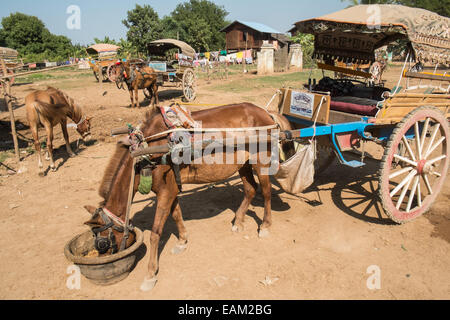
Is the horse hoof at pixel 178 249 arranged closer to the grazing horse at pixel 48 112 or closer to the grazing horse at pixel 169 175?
the grazing horse at pixel 169 175

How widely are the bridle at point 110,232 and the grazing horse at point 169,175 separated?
5 cm

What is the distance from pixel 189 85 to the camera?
15305 millimetres

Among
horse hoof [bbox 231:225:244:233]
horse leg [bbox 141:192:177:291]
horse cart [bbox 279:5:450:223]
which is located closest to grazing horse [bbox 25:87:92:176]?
horse leg [bbox 141:192:177:291]

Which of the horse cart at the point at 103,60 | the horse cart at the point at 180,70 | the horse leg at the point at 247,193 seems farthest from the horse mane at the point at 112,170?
the horse cart at the point at 103,60

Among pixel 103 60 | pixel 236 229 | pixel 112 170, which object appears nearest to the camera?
pixel 112 170

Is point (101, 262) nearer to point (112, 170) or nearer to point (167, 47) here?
point (112, 170)

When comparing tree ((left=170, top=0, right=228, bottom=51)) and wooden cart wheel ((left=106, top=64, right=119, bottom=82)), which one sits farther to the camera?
tree ((left=170, top=0, right=228, bottom=51))

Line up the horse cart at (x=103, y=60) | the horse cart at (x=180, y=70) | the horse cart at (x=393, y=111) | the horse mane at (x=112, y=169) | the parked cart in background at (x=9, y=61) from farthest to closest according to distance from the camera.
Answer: the horse cart at (x=103, y=60), the horse cart at (x=180, y=70), the parked cart in background at (x=9, y=61), the horse cart at (x=393, y=111), the horse mane at (x=112, y=169)

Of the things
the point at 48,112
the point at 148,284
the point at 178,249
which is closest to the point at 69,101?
the point at 48,112

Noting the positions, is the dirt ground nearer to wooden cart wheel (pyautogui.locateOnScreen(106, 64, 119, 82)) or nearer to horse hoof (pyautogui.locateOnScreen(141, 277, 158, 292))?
horse hoof (pyautogui.locateOnScreen(141, 277, 158, 292))

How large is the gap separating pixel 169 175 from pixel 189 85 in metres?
12.5

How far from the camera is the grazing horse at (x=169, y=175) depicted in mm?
3318

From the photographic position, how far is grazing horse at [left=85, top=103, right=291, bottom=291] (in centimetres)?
332

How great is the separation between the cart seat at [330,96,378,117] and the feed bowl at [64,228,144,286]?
151 inches
